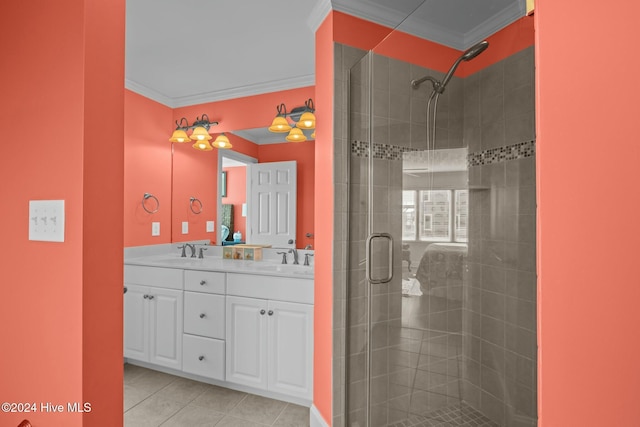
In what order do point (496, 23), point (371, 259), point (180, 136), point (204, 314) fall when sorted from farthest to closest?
1. point (180, 136)
2. point (204, 314)
3. point (371, 259)
4. point (496, 23)

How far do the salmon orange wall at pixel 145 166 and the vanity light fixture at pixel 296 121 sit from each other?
1248mm

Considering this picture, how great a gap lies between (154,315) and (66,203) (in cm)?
187

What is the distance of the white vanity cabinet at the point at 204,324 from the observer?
229cm

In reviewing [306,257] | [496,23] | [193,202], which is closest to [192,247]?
[193,202]

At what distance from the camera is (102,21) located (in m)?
0.94

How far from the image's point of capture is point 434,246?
1.65 m

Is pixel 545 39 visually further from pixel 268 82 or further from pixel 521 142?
pixel 268 82

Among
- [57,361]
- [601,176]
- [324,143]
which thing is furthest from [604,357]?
[324,143]

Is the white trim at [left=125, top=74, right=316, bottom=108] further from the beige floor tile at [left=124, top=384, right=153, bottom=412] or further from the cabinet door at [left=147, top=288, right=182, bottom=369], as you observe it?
the beige floor tile at [left=124, top=384, right=153, bottom=412]

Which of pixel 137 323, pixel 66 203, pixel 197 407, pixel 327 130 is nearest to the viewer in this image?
pixel 66 203

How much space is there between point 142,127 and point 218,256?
139cm

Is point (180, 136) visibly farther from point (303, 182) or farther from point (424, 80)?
point (424, 80)

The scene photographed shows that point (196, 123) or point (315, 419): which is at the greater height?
point (196, 123)

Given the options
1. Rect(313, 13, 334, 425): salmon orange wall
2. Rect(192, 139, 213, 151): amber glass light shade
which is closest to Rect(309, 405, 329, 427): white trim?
Rect(313, 13, 334, 425): salmon orange wall
